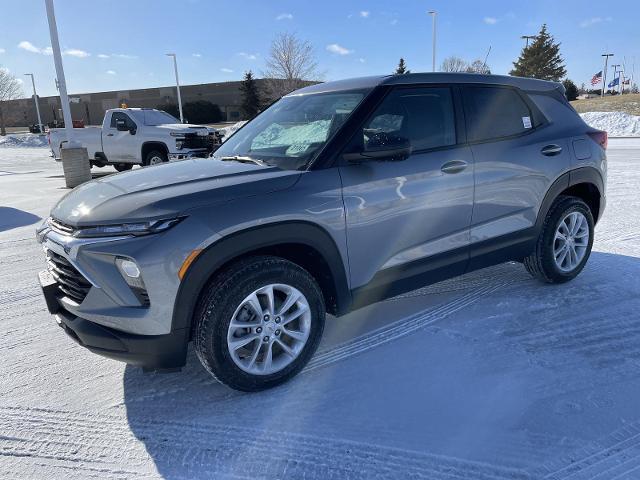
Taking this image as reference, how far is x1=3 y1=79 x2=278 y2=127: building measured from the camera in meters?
55.2

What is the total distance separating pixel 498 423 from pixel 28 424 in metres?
2.52

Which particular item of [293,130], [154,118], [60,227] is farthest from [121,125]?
→ [60,227]

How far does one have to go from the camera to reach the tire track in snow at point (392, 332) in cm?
321

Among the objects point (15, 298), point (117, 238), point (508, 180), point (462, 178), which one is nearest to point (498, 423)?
point (462, 178)

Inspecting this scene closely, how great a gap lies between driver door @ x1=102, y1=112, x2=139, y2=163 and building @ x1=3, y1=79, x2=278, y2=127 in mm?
35853

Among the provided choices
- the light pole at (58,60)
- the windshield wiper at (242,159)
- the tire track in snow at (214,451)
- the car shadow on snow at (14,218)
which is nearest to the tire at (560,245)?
the tire track in snow at (214,451)

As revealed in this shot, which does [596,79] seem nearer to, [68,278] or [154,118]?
[154,118]

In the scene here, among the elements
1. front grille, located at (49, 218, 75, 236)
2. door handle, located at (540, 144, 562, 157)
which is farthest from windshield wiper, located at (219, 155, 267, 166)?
door handle, located at (540, 144, 562, 157)

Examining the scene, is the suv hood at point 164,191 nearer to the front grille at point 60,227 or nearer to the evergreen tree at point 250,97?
the front grille at point 60,227

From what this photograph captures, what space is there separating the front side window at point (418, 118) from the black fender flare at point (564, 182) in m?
1.08

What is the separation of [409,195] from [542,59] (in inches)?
2167

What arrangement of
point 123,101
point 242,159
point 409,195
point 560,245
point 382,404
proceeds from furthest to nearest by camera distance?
point 123,101
point 560,245
point 242,159
point 409,195
point 382,404

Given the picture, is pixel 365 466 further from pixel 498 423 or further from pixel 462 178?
pixel 462 178

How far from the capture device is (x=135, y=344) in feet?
8.05
